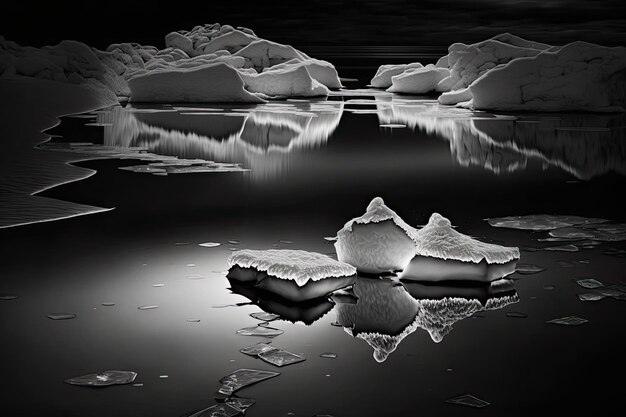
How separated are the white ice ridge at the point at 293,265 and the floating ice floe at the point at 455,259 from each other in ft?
A: 1.42

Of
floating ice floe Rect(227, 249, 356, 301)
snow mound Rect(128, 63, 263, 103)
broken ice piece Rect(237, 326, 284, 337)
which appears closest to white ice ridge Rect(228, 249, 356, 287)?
floating ice floe Rect(227, 249, 356, 301)

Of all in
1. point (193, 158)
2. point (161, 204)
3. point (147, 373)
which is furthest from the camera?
point (193, 158)

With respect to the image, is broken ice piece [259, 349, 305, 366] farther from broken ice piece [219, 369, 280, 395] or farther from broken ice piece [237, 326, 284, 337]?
broken ice piece [237, 326, 284, 337]

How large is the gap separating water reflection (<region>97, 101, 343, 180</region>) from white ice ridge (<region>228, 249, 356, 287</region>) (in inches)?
156

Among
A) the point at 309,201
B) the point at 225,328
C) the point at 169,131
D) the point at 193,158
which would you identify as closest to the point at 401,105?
the point at 169,131

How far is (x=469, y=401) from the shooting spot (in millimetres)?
3227

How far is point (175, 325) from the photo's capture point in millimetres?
4090

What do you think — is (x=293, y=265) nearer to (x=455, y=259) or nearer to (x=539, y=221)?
(x=455, y=259)

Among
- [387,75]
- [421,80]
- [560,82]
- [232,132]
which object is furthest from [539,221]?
[387,75]

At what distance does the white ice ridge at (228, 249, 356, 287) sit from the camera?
448 cm

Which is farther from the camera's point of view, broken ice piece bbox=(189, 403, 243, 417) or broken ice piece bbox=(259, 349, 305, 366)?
broken ice piece bbox=(259, 349, 305, 366)

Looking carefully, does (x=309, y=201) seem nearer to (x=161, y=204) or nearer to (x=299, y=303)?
(x=161, y=204)

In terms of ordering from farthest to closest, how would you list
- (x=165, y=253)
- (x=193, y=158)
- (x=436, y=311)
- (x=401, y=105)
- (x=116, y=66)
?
1. (x=116, y=66)
2. (x=401, y=105)
3. (x=193, y=158)
4. (x=165, y=253)
5. (x=436, y=311)

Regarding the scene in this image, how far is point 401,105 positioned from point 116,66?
8.42m
